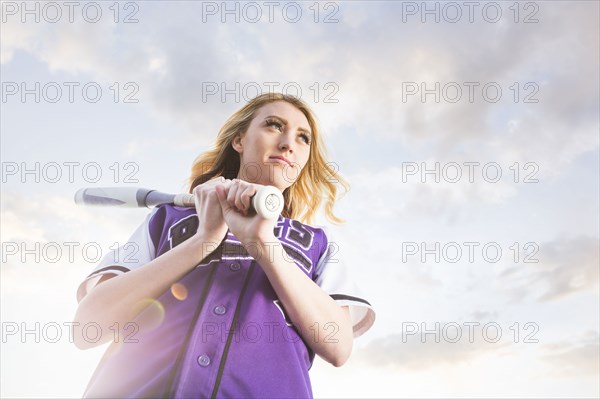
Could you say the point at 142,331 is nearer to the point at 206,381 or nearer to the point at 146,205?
the point at 206,381

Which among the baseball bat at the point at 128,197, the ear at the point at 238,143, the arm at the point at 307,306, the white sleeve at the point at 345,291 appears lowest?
the arm at the point at 307,306

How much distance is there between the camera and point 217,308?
114 inches

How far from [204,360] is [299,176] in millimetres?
Result: 1863

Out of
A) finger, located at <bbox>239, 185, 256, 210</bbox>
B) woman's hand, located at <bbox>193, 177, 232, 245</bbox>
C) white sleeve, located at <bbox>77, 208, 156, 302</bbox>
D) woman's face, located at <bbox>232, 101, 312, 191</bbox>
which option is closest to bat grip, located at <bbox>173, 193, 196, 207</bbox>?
white sleeve, located at <bbox>77, 208, 156, 302</bbox>

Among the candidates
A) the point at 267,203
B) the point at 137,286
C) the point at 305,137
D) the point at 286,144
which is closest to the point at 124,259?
the point at 137,286

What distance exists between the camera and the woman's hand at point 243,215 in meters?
2.71

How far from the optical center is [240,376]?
2.70 metres

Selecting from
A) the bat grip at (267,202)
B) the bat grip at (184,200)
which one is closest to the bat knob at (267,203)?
the bat grip at (267,202)

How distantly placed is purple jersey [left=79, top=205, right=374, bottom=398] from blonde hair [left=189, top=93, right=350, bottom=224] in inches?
31.7

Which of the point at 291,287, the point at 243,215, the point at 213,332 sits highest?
the point at 243,215

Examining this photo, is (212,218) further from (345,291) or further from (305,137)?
(305,137)

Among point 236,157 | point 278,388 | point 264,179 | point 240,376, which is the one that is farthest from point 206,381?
point 236,157

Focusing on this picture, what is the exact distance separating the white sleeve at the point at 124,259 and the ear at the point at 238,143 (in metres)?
0.87

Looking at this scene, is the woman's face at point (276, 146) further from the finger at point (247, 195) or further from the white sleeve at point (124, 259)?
the finger at point (247, 195)
